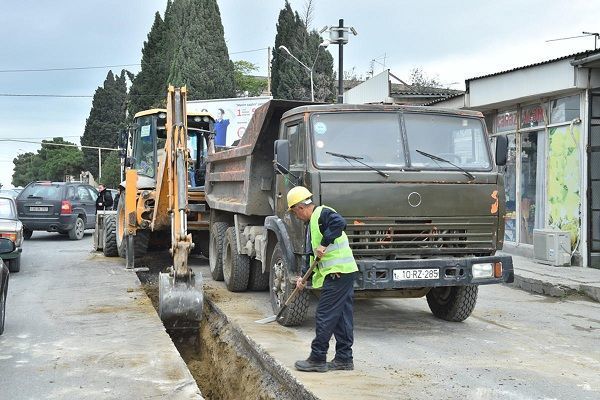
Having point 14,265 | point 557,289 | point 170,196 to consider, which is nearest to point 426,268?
point 170,196

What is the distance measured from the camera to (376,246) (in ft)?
22.3

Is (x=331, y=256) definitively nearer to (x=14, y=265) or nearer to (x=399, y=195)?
(x=399, y=195)

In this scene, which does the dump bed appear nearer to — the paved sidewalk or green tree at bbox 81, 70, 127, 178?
the paved sidewalk

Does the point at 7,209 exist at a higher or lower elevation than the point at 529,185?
lower

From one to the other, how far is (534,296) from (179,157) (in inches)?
235

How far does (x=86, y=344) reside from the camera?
6715mm

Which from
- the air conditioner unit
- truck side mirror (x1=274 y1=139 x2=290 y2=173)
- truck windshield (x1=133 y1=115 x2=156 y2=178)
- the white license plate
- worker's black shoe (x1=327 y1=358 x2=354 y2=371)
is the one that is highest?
truck windshield (x1=133 y1=115 x2=156 y2=178)

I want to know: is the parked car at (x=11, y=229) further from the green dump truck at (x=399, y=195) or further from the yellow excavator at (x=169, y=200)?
the green dump truck at (x=399, y=195)

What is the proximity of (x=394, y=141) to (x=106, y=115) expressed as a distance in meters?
70.2

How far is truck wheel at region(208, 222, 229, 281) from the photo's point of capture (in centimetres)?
1066

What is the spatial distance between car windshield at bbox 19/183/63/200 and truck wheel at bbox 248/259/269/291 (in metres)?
10.9

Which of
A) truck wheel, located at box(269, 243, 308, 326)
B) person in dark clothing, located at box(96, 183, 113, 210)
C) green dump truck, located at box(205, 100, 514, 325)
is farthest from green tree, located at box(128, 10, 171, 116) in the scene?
green dump truck, located at box(205, 100, 514, 325)

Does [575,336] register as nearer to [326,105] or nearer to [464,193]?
[464,193]

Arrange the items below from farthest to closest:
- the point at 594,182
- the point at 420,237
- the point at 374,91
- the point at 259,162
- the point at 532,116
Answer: the point at 374,91, the point at 532,116, the point at 594,182, the point at 259,162, the point at 420,237
